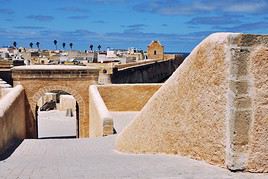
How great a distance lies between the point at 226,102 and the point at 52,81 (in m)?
12.3

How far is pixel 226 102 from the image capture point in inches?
190

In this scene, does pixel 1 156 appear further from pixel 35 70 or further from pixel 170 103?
pixel 35 70

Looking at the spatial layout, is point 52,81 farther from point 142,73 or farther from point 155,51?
point 155,51

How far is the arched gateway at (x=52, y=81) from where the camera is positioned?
16.1m

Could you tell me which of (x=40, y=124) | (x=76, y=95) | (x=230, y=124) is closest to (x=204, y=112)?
(x=230, y=124)

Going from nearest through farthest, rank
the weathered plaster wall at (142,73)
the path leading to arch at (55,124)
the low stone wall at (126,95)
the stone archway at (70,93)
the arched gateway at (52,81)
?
the low stone wall at (126,95), the arched gateway at (52,81), the stone archway at (70,93), the path leading to arch at (55,124), the weathered plaster wall at (142,73)

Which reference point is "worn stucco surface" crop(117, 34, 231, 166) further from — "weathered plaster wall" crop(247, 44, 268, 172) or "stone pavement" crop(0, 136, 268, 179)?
"weathered plaster wall" crop(247, 44, 268, 172)

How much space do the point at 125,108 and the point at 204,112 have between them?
10473mm

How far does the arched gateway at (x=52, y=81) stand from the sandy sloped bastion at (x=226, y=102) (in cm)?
1087

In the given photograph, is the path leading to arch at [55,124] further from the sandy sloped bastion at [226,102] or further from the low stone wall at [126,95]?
the sandy sloped bastion at [226,102]

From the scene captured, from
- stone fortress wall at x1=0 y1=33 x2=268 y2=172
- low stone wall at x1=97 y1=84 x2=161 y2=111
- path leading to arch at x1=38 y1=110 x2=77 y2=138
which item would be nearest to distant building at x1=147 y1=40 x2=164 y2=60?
path leading to arch at x1=38 y1=110 x2=77 y2=138

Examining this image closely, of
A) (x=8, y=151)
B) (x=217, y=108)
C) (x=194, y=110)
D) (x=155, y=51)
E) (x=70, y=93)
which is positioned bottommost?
(x=8, y=151)

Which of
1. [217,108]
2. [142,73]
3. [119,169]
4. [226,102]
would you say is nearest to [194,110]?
[217,108]

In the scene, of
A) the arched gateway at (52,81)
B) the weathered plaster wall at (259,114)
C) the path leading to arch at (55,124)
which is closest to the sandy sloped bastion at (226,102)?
the weathered plaster wall at (259,114)
